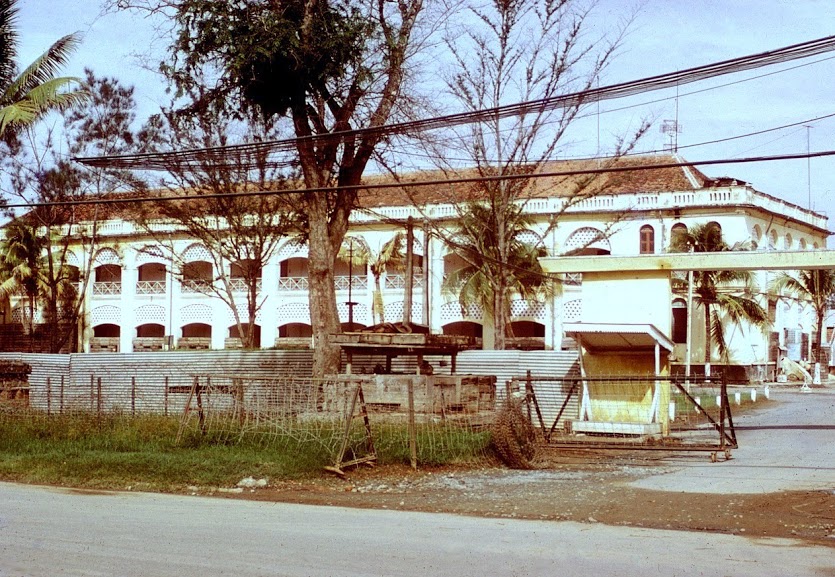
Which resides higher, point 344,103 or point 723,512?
point 344,103

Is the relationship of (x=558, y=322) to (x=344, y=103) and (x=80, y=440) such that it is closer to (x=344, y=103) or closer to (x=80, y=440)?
(x=344, y=103)

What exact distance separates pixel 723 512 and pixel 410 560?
4562 millimetres

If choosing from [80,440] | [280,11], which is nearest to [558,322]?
[280,11]

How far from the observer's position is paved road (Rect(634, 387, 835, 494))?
45.7 ft

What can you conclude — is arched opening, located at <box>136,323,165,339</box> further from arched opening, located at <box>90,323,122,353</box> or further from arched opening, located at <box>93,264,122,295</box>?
arched opening, located at <box>93,264,122,295</box>

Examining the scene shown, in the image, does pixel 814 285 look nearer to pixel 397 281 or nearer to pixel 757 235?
pixel 757 235

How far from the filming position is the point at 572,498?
12.9 metres

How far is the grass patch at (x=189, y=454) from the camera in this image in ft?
48.6

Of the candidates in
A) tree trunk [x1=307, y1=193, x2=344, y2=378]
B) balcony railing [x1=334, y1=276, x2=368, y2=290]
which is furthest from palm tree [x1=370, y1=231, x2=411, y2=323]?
tree trunk [x1=307, y1=193, x2=344, y2=378]

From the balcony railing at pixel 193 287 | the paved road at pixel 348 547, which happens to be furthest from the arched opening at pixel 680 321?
the paved road at pixel 348 547

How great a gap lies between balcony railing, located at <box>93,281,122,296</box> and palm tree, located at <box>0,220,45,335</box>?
4856mm

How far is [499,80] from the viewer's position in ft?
91.0

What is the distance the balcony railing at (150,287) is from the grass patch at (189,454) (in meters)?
35.0

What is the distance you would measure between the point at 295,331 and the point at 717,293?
69.1 ft
